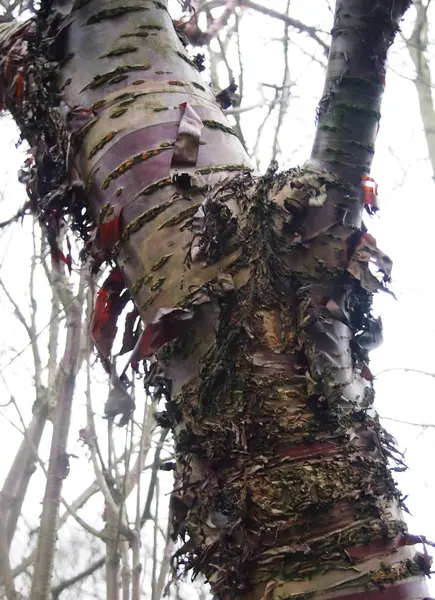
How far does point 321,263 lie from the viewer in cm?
53

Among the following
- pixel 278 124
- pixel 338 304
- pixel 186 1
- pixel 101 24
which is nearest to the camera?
pixel 338 304

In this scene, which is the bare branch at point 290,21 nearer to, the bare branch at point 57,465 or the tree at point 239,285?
the tree at point 239,285

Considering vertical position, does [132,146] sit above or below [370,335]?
above

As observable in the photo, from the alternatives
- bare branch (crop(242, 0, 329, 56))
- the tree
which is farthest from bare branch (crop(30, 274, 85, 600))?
the tree

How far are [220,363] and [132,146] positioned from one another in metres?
0.26

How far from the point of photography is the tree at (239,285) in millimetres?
428

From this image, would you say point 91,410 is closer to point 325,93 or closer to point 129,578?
point 129,578

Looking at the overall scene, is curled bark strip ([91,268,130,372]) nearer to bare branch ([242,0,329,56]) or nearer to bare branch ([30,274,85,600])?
bare branch ([242,0,329,56])

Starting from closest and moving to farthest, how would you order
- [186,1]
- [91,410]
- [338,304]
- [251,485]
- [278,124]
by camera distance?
1. [251,485]
2. [338,304]
3. [186,1]
4. [91,410]
5. [278,124]

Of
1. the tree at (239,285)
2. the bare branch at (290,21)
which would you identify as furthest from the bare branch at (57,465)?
the tree at (239,285)

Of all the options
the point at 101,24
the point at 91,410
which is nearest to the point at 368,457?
the point at 101,24

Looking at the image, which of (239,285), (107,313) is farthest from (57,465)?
(239,285)

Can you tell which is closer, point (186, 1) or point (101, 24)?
point (101, 24)

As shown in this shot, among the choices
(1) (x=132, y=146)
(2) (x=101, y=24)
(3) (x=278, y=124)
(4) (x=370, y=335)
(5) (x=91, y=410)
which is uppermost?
(3) (x=278, y=124)
